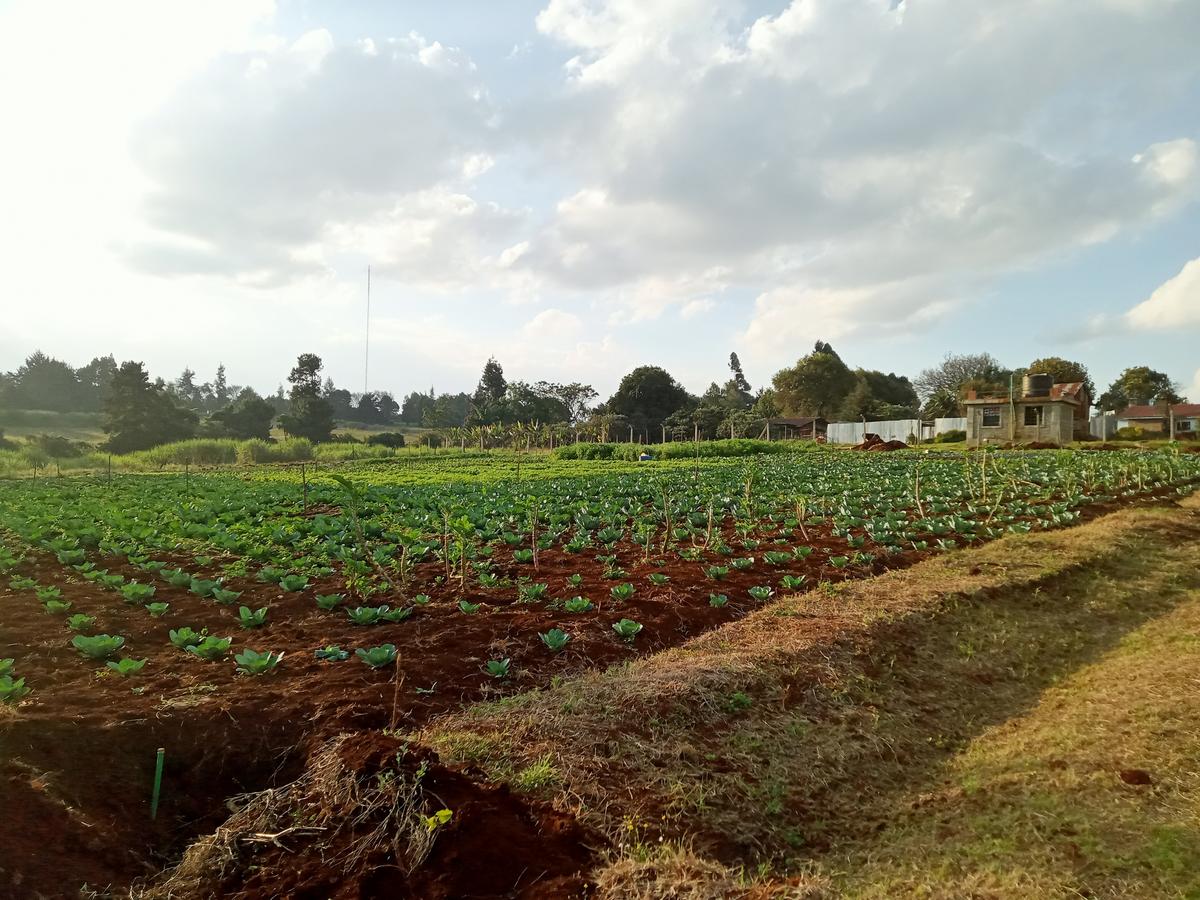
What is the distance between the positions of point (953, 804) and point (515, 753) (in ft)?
8.14

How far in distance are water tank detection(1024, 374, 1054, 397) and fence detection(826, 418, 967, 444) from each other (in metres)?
4.30

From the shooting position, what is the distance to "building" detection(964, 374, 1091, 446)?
113ft

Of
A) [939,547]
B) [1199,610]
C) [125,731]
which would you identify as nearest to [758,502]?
[939,547]

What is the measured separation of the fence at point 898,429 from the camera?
4184cm

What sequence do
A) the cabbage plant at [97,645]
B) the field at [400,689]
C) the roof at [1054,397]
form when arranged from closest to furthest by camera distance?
the field at [400,689] < the cabbage plant at [97,645] < the roof at [1054,397]

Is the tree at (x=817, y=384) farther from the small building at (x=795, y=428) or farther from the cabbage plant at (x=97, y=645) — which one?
the cabbage plant at (x=97, y=645)

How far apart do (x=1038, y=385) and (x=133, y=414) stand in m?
55.2

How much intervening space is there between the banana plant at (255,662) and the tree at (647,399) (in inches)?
2074

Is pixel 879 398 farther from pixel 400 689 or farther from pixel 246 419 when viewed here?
pixel 400 689

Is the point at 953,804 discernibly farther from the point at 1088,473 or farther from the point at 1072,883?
the point at 1088,473

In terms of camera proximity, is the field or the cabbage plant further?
the cabbage plant

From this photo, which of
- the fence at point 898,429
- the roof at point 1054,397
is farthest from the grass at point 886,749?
the fence at point 898,429

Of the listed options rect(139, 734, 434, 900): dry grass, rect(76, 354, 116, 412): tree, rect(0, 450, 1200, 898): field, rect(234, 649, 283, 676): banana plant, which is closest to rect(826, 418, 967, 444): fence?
rect(0, 450, 1200, 898): field

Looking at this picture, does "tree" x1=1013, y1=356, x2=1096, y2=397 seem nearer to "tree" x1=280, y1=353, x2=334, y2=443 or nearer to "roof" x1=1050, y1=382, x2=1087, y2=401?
"roof" x1=1050, y1=382, x2=1087, y2=401
